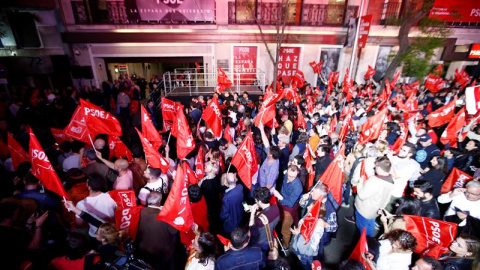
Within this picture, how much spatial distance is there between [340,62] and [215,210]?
15.1 meters

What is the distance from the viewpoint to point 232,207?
12.2ft

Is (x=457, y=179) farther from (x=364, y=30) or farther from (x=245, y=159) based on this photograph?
(x=364, y=30)

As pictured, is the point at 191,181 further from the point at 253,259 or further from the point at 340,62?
the point at 340,62

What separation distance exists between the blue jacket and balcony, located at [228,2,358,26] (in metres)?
13.0

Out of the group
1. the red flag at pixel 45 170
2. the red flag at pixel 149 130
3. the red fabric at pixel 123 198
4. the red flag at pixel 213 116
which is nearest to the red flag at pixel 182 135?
the red flag at pixel 149 130

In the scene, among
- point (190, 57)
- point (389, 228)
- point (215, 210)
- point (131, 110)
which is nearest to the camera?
point (389, 228)

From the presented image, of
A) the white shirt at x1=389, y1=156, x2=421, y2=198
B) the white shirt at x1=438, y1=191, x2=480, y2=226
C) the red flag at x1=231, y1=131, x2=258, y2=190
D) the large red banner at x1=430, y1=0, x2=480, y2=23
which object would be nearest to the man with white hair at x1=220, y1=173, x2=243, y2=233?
the red flag at x1=231, y1=131, x2=258, y2=190

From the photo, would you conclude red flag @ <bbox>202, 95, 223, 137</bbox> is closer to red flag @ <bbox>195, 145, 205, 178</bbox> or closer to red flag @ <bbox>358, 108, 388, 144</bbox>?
red flag @ <bbox>195, 145, 205, 178</bbox>

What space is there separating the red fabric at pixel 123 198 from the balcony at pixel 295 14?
1318 cm

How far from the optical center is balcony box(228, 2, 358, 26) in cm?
1410

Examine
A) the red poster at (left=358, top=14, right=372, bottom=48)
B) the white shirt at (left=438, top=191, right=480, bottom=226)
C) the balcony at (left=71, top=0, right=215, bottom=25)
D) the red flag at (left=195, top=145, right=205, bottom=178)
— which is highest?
the balcony at (left=71, top=0, right=215, bottom=25)

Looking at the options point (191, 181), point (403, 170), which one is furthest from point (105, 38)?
point (403, 170)

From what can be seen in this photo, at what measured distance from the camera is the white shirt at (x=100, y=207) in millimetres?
3398

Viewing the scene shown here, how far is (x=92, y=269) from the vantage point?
2387 millimetres
